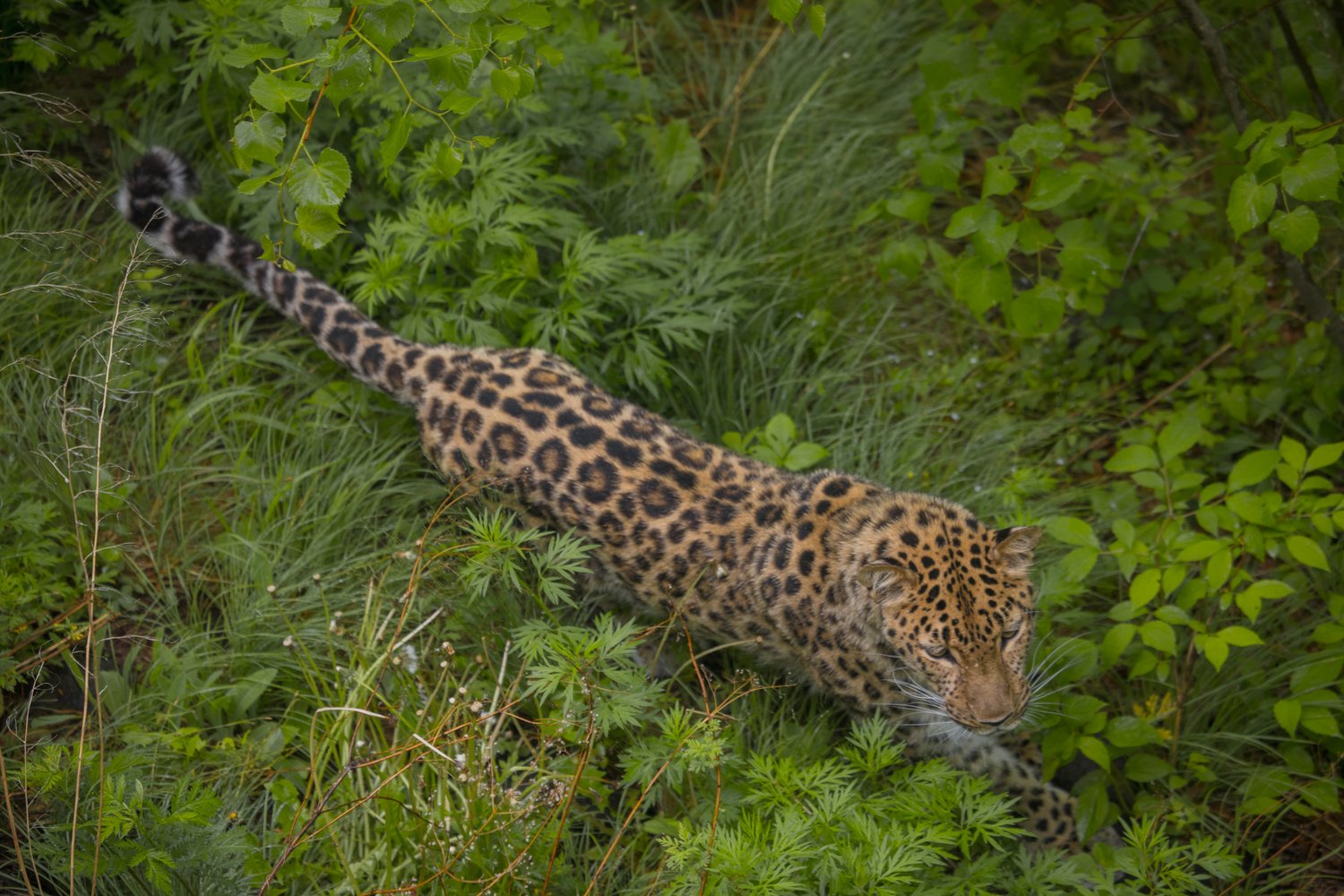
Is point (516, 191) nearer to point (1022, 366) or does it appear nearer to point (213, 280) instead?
point (213, 280)

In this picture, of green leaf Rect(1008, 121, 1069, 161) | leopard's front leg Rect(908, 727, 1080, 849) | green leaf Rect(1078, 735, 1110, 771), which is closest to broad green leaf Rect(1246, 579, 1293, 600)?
green leaf Rect(1078, 735, 1110, 771)

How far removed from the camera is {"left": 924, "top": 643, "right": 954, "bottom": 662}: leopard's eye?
3.94 m

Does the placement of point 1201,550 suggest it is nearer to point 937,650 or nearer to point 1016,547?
point 1016,547

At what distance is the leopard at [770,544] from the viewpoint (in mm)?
3973

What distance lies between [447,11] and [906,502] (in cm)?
289

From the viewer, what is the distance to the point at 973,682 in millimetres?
3920

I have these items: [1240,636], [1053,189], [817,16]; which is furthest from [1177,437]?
[817,16]

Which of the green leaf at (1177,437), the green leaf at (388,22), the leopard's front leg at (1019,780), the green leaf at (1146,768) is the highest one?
the green leaf at (388,22)

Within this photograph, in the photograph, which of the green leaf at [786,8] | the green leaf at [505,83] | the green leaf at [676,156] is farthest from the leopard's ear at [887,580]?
the green leaf at [676,156]

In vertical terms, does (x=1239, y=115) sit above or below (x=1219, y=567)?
above

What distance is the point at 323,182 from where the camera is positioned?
3.06 meters

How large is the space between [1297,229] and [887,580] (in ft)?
6.21

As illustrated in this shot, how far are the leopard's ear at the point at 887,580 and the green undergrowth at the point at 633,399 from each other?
1.53 ft

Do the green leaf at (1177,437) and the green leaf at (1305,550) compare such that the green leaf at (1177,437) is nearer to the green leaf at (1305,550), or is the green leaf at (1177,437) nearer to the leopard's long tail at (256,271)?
the green leaf at (1305,550)
